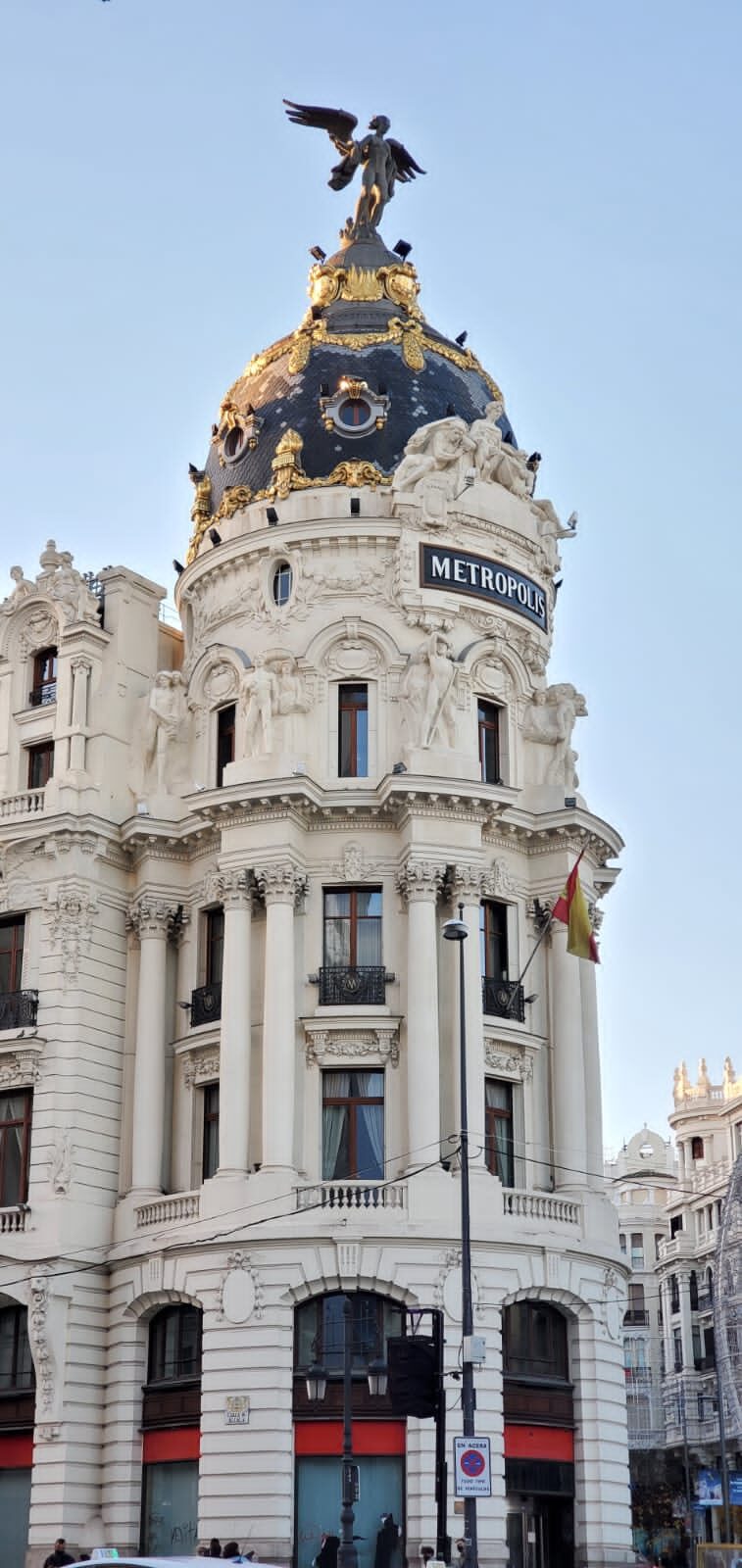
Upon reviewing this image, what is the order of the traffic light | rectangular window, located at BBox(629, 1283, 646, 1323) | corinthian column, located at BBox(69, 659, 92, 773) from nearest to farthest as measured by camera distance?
1. the traffic light
2. corinthian column, located at BBox(69, 659, 92, 773)
3. rectangular window, located at BBox(629, 1283, 646, 1323)

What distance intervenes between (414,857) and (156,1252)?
1118cm

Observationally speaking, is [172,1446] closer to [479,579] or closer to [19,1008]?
[19,1008]

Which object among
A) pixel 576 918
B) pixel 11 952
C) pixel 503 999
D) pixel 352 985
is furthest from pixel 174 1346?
pixel 576 918

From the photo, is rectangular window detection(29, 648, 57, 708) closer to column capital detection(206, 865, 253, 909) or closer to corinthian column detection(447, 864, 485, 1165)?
column capital detection(206, 865, 253, 909)

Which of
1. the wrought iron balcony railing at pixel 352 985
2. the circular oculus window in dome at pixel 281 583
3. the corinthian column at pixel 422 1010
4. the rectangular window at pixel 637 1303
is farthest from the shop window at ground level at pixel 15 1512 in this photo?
→ the rectangular window at pixel 637 1303

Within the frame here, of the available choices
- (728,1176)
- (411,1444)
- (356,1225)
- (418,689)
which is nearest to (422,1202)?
(356,1225)

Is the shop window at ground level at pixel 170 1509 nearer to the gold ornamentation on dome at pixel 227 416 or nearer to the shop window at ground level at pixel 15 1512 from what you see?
the shop window at ground level at pixel 15 1512

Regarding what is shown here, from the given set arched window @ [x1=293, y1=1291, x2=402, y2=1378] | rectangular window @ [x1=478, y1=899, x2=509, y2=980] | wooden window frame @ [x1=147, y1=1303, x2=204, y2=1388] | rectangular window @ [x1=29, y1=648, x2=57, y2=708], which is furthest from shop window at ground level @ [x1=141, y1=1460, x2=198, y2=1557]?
rectangular window @ [x1=29, y1=648, x2=57, y2=708]

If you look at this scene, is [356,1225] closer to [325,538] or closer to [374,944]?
[374,944]

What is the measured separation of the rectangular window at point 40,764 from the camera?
53.0 m

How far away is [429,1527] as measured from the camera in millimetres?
42625

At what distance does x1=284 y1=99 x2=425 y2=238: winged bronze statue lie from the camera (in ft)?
200

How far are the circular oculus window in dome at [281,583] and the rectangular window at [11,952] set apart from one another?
10760 millimetres

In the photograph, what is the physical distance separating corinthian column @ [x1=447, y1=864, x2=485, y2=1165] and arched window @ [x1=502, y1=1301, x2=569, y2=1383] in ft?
12.4
